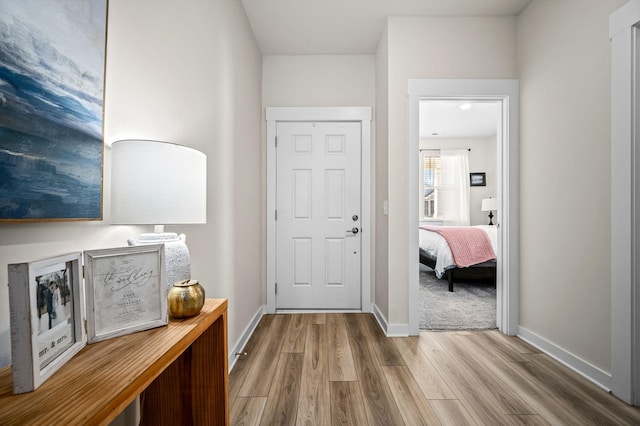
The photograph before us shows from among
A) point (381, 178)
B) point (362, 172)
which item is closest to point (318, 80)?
point (362, 172)

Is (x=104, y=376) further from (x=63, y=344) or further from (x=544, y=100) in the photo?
(x=544, y=100)

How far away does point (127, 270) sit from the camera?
80 cm

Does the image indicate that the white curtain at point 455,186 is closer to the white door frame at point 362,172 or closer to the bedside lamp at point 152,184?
the white door frame at point 362,172

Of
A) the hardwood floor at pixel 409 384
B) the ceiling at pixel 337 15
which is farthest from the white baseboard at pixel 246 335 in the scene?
the ceiling at pixel 337 15

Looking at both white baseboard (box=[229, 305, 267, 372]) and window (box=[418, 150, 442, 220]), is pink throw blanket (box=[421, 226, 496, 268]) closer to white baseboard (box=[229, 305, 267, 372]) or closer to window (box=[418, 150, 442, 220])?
white baseboard (box=[229, 305, 267, 372])

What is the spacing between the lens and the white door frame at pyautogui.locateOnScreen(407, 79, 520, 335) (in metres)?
2.50

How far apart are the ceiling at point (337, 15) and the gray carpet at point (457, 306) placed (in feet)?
9.08

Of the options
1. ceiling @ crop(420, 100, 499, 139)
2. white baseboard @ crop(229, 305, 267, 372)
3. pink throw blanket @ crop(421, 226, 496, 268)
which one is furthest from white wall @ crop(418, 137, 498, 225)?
white baseboard @ crop(229, 305, 267, 372)

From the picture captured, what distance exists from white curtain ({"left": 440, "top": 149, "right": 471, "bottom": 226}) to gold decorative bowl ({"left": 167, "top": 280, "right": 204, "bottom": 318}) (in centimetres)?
651

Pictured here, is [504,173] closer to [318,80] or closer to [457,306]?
[457,306]

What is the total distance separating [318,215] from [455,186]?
4.73 meters

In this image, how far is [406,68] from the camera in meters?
2.52

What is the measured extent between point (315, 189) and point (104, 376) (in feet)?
8.69

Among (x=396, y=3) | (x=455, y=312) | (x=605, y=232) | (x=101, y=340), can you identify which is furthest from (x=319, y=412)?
(x=396, y=3)
